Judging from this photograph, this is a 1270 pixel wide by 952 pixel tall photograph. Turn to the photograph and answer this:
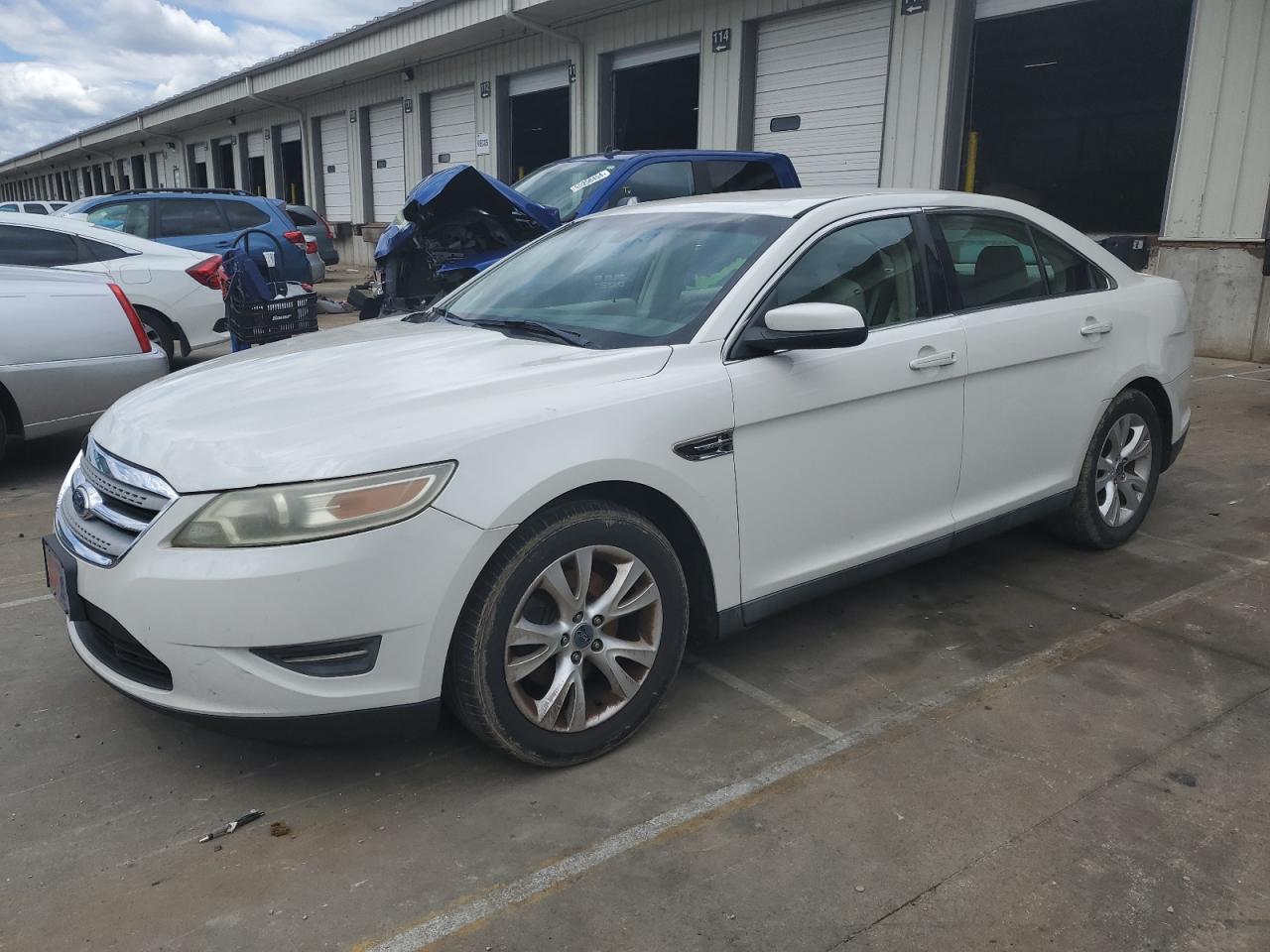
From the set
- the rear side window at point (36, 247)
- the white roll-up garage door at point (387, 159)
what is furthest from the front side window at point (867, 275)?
the white roll-up garage door at point (387, 159)

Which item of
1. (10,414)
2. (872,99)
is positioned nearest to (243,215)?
(10,414)

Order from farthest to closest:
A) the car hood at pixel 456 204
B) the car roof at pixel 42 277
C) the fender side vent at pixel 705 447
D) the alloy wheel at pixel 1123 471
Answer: the car hood at pixel 456 204, the car roof at pixel 42 277, the alloy wheel at pixel 1123 471, the fender side vent at pixel 705 447

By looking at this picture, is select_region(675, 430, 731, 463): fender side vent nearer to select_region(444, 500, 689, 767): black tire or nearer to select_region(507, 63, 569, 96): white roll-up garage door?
select_region(444, 500, 689, 767): black tire

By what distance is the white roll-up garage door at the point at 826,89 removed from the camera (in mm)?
12102

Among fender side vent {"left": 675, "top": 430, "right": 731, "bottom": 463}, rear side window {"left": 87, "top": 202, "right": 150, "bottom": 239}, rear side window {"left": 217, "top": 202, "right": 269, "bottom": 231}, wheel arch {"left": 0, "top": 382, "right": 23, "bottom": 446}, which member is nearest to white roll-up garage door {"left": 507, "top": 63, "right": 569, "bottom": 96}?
rear side window {"left": 217, "top": 202, "right": 269, "bottom": 231}

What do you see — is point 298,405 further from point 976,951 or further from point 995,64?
point 995,64

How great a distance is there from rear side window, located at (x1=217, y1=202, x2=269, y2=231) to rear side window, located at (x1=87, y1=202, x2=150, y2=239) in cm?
87

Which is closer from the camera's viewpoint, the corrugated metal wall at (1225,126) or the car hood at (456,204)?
the car hood at (456,204)

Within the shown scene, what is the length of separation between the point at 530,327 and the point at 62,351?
3731 mm

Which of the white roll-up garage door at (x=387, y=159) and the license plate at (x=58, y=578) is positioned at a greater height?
the white roll-up garage door at (x=387, y=159)

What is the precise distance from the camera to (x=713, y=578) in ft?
10.2

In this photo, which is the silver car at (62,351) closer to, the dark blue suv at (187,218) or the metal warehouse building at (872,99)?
the dark blue suv at (187,218)

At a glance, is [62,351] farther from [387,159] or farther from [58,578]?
[387,159]

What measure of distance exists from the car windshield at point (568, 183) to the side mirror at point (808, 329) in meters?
5.55
